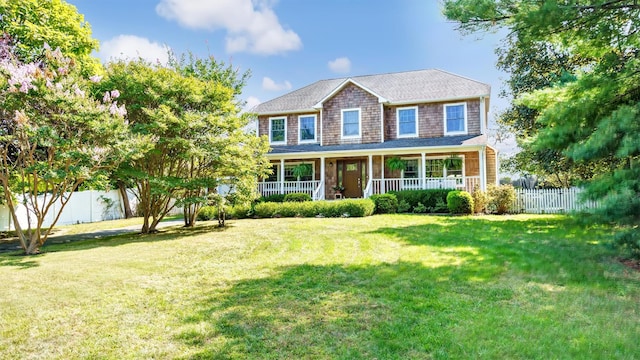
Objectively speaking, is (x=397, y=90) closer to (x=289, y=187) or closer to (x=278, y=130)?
(x=278, y=130)

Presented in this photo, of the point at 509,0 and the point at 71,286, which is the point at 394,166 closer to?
the point at 509,0

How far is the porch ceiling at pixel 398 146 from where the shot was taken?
1624cm

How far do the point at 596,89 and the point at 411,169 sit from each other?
13480 millimetres

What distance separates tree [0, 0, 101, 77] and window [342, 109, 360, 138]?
38.8 ft

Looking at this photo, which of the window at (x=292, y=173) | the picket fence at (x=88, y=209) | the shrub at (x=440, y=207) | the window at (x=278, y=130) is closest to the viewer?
the shrub at (x=440, y=207)

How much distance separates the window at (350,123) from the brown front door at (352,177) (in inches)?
57.4

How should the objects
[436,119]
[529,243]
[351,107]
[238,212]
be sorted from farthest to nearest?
[351,107], [436,119], [238,212], [529,243]

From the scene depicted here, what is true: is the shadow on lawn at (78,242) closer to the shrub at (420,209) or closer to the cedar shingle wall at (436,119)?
the shrub at (420,209)

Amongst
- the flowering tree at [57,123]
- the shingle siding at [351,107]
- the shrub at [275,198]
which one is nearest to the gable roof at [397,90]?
the shingle siding at [351,107]

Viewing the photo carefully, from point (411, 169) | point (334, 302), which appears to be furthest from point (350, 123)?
point (334, 302)

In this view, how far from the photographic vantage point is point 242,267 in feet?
22.4

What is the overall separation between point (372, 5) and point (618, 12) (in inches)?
436

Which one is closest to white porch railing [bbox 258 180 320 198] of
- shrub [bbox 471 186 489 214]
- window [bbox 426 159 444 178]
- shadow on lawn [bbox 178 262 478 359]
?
window [bbox 426 159 444 178]

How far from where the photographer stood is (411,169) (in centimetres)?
1891
